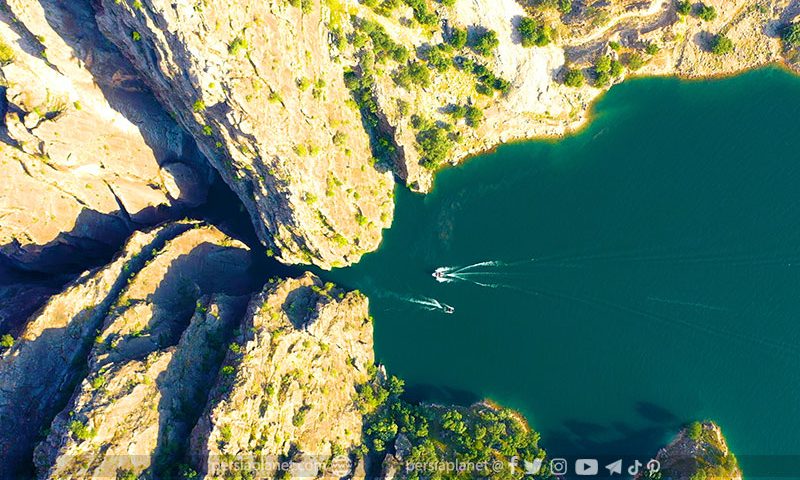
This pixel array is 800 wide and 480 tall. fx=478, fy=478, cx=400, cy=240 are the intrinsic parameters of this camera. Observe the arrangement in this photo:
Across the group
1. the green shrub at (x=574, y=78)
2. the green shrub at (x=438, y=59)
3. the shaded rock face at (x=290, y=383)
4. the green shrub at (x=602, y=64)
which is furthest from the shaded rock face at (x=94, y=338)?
the green shrub at (x=602, y=64)

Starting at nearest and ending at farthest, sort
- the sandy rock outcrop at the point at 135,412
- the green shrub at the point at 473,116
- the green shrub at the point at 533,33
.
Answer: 1. the sandy rock outcrop at the point at 135,412
2. the green shrub at the point at 533,33
3. the green shrub at the point at 473,116

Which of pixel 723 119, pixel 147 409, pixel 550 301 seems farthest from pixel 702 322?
pixel 147 409

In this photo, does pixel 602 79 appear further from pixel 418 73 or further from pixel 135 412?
pixel 135 412

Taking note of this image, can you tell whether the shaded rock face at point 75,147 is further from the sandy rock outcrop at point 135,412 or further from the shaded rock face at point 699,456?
the shaded rock face at point 699,456

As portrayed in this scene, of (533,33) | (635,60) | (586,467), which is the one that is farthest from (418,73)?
(586,467)

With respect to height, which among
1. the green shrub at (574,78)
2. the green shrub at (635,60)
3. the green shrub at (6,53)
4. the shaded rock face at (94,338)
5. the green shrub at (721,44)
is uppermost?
the green shrub at (721,44)

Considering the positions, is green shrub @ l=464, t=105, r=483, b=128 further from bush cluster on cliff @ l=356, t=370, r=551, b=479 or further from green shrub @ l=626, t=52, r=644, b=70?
bush cluster on cliff @ l=356, t=370, r=551, b=479

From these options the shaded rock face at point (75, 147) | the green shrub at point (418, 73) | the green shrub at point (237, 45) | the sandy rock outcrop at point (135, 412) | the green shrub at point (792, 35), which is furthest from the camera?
the green shrub at point (792, 35)
